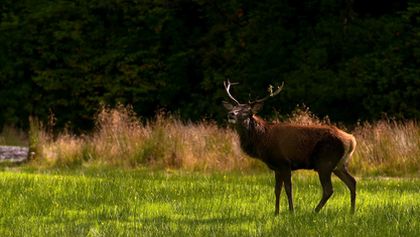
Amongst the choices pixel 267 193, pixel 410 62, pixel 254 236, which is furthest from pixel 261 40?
pixel 254 236

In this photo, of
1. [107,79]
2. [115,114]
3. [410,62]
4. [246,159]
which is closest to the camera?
[246,159]

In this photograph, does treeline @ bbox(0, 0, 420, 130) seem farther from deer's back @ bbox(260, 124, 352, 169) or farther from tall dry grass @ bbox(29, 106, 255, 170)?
deer's back @ bbox(260, 124, 352, 169)

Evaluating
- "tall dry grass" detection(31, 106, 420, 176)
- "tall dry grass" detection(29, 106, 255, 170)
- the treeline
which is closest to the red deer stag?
"tall dry grass" detection(31, 106, 420, 176)

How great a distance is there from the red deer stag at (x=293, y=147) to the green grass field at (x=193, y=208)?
0.41 metres

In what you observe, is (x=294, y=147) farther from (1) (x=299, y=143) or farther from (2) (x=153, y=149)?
(2) (x=153, y=149)

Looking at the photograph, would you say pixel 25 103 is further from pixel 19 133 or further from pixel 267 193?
pixel 267 193

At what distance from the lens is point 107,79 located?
86.8 feet

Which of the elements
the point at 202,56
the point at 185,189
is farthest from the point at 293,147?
the point at 202,56

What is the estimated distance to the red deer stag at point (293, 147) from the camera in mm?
11242

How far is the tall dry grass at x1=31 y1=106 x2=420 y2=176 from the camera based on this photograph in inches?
703

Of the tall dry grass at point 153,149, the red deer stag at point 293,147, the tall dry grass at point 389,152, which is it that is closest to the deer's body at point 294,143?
the red deer stag at point 293,147

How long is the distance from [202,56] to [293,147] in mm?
14746

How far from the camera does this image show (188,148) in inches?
747

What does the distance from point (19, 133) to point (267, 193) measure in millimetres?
15997
